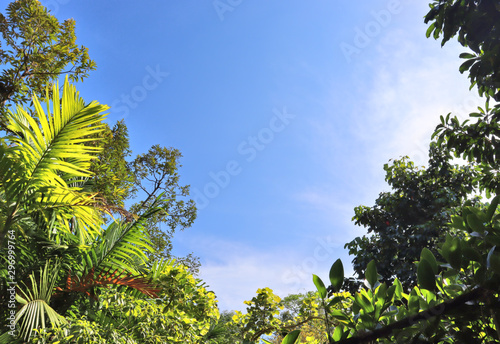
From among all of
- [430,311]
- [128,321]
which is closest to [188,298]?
[128,321]

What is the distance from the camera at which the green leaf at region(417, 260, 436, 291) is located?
756 mm

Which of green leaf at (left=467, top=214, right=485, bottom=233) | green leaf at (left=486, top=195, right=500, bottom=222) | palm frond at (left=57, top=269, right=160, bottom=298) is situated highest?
palm frond at (left=57, top=269, right=160, bottom=298)

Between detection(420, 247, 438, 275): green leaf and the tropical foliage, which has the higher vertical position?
the tropical foliage

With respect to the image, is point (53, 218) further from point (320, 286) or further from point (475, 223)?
point (475, 223)

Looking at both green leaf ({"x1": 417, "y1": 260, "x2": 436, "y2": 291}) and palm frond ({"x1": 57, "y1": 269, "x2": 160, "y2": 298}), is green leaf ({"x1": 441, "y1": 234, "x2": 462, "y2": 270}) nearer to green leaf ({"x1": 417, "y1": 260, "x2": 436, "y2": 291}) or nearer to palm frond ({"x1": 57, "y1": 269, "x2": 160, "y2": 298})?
green leaf ({"x1": 417, "y1": 260, "x2": 436, "y2": 291})

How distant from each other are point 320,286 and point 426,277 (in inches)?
9.4

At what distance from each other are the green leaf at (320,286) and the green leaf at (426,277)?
8.5 inches

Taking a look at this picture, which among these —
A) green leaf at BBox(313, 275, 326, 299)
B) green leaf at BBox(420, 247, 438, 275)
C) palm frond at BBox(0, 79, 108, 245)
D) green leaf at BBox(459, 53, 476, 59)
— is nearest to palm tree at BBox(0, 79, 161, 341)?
palm frond at BBox(0, 79, 108, 245)

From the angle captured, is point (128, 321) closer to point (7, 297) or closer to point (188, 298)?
point (188, 298)

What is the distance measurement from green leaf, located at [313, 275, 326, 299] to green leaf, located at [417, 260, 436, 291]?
0.21 metres

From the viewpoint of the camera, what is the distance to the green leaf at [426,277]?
76cm

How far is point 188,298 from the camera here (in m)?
4.78

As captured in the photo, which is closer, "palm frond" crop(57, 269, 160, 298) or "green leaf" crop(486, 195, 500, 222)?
"green leaf" crop(486, 195, 500, 222)

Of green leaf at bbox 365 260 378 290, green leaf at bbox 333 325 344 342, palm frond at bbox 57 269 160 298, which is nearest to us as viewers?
green leaf at bbox 333 325 344 342
